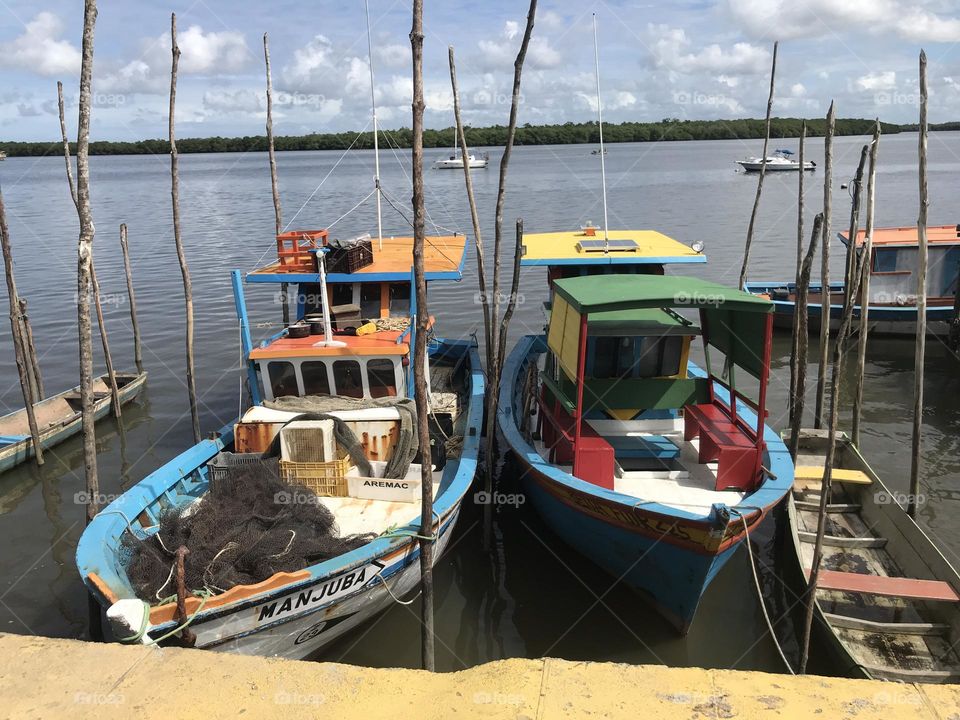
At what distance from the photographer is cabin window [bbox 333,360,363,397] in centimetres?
1046

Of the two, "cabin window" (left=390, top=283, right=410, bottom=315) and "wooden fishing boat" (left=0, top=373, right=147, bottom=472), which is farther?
"wooden fishing boat" (left=0, top=373, right=147, bottom=472)

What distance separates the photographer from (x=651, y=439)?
1046 centimetres

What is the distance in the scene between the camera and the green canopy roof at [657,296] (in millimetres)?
8172

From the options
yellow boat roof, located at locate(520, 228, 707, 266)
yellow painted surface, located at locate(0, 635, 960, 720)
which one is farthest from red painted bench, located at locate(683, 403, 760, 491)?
yellow painted surface, located at locate(0, 635, 960, 720)

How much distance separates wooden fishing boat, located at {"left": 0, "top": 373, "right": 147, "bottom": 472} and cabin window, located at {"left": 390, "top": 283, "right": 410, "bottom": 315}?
7.69 meters

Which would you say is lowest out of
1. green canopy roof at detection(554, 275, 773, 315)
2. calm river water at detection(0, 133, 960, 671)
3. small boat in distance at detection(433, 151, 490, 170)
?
calm river water at detection(0, 133, 960, 671)

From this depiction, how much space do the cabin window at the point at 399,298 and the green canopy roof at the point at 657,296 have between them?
12.2ft

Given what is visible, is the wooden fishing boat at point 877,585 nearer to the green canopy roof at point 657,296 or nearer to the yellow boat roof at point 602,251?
the green canopy roof at point 657,296

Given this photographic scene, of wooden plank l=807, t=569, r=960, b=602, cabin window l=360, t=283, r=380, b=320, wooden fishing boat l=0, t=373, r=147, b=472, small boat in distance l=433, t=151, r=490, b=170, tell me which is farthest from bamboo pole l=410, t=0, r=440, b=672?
small boat in distance l=433, t=151, r=490, b=170

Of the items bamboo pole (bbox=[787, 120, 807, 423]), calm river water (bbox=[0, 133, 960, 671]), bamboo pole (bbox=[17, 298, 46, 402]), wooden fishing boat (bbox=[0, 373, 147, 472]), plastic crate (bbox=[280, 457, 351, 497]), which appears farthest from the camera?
bamboo pole (bbox=[17, 298, 46, 402])

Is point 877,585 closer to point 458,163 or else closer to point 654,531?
point 654,531

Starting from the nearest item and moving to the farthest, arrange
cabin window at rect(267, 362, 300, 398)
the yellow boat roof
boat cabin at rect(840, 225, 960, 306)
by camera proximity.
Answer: cabin window at rect(267, 362, 300, 398)
the yellow boat roof
boat cabin at rect(840, 225, 960, 306)

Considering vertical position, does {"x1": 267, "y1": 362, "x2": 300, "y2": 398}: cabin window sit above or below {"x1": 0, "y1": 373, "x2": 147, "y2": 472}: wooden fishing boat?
above

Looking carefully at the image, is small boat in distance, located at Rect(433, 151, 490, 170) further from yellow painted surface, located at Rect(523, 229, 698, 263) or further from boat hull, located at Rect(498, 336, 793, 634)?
boat hull, located at Rect(498, 336, 793, 634)
